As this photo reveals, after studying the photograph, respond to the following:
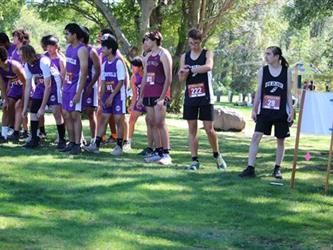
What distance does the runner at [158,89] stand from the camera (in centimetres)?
969

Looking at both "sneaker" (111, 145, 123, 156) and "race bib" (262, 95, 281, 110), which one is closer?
"race bib" (262, 95, 281, 110)

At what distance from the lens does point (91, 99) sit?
10531 millimetres

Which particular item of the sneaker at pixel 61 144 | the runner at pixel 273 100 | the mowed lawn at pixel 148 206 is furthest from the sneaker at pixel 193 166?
the sneaker at pixel 61 144

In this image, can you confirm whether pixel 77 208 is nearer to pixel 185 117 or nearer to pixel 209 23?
pixel 185 117

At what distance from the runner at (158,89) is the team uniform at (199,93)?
0.59m

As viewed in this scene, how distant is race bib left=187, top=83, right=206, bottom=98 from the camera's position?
909 cm

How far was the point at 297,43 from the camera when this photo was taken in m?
70.4

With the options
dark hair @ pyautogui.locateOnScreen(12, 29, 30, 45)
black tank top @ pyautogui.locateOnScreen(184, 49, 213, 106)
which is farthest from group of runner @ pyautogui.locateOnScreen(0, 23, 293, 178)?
dark hair @ pyautogui.locateOnScreen(12, 29, 30, 45)

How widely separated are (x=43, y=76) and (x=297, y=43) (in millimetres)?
62919

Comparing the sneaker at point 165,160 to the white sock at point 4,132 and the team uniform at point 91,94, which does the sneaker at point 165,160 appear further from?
the white sock at point 4,132

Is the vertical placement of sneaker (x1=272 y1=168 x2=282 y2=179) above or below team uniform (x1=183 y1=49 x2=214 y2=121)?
below

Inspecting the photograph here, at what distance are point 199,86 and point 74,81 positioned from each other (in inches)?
90.2

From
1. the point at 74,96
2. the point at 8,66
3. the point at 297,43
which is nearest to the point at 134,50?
the point at 8,66

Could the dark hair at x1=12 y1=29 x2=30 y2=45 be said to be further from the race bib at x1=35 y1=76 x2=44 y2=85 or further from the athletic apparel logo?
the athletic apparel logo
